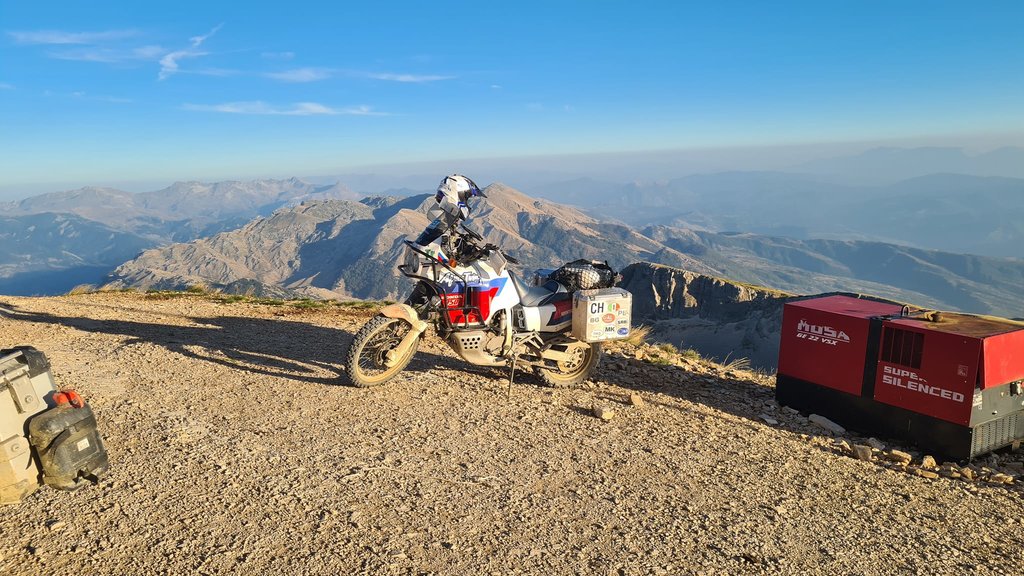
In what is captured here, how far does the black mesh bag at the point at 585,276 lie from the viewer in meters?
8.86

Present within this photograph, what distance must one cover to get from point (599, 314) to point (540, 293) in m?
0.95

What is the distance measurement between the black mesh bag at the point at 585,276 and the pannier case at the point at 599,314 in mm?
203

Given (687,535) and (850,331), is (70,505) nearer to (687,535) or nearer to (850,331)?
(687,535)

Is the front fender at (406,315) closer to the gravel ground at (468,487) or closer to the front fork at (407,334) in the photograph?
the front fork at (407,334)

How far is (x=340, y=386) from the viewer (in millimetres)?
8055

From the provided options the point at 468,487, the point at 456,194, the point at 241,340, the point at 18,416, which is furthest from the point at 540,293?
the point at 18,416

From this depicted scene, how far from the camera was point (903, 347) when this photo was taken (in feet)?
23.5

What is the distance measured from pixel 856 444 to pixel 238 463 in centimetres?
714

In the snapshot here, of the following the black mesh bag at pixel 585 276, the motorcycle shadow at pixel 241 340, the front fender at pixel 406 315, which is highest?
the black mesh bag at pixel 585 276

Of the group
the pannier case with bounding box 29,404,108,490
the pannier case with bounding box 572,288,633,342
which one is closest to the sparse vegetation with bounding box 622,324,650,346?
the pannier case with bounding box 572,288,633,342

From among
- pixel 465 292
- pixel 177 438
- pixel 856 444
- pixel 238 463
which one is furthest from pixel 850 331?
pixel 177 438

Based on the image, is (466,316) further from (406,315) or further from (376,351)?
(376,351)

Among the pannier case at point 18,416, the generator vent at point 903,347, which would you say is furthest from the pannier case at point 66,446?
the generator vent at point 903,347

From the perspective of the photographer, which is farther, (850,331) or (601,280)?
(601,280)
